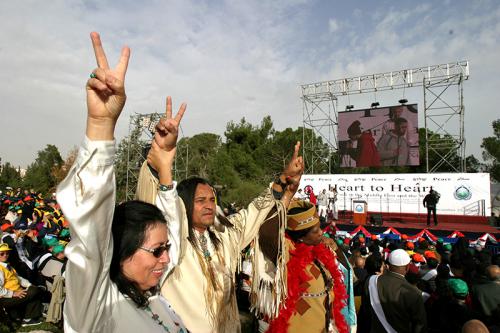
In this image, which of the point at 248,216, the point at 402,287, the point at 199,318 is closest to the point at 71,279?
the point at 199,318

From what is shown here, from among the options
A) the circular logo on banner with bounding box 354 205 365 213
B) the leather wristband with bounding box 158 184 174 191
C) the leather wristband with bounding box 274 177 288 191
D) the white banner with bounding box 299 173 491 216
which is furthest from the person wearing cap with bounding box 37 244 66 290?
the white banner with bounding box 299 173 491 216

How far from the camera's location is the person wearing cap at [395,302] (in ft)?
9.56

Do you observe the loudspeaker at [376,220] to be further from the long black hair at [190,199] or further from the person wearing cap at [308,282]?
the long black hair at [190,199]

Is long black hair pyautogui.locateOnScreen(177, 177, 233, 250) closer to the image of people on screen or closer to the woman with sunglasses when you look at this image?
the woman with sunglasses

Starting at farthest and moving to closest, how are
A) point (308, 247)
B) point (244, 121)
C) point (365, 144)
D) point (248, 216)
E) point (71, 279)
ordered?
1. point (244, 121)
2. point (365, 144)
3. point (308, 247)
4. point (248, 216)
5. point (71, 279)

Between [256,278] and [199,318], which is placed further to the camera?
[256,278]

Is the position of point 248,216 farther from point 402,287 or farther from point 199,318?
point 402,287

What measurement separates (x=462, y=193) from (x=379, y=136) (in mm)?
4845

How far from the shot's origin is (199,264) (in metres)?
1.96

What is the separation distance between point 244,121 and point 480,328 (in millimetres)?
31798

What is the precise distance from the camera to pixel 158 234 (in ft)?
4.27

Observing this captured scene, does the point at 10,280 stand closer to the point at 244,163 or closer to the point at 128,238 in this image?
the point at 128,238

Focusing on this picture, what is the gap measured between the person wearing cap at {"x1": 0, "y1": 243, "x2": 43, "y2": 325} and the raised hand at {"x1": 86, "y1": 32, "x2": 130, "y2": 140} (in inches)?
201

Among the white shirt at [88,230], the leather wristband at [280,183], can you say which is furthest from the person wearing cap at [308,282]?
the white shirt at [88,230]
